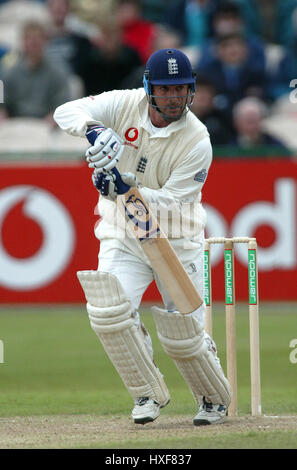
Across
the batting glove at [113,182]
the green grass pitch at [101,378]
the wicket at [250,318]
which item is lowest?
the green grass pitch at [101,378]

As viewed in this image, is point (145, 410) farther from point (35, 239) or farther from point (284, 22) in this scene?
point (284, 22)

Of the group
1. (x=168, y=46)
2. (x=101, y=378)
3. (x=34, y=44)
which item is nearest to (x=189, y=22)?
(x=168, y=46)

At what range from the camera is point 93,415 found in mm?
5867

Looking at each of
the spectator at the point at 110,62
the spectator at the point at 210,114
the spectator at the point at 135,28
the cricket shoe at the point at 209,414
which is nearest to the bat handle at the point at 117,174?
the cricket shoe at the point at 209,414

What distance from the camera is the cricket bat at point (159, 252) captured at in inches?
198

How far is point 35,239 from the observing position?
10.4m

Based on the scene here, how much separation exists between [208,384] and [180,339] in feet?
1.10

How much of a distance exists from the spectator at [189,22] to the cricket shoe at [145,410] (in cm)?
796

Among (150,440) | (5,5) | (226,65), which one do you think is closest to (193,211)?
(150,440)

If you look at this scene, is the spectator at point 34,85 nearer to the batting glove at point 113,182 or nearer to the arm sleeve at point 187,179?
the arm sleeve at point 187,179

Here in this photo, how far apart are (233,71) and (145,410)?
23.5 ft
